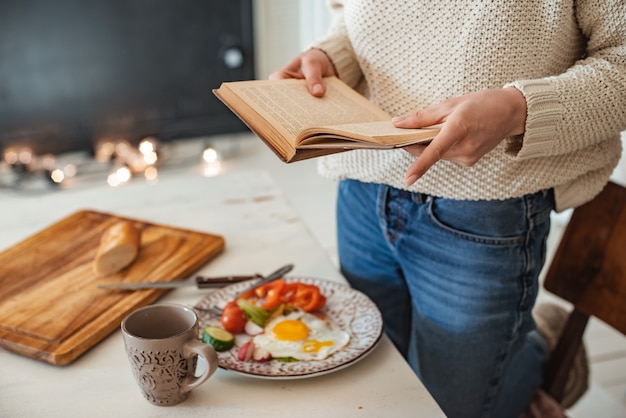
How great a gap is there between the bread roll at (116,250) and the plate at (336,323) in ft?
0.58

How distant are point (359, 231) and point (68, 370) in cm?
48

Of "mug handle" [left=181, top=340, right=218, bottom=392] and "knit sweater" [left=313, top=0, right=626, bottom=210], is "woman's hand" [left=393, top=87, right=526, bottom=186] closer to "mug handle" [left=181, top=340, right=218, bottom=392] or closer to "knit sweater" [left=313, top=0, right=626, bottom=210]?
"knit sweater" [left=313, top=0, right=626, bottom=210]

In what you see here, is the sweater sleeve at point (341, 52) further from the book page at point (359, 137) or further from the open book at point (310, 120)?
the book page at point (359, 137)

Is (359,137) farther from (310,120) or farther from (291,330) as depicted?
(291,330)

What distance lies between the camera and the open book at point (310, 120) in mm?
715

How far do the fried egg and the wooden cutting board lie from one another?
0.20 metres

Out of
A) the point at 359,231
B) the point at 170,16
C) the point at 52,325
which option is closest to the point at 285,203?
the point at 359,231

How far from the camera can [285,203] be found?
1.28 m

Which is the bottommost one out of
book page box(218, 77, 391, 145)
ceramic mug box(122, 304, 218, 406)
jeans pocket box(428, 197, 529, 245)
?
ceramic mug box(122, 304, 218, 406)

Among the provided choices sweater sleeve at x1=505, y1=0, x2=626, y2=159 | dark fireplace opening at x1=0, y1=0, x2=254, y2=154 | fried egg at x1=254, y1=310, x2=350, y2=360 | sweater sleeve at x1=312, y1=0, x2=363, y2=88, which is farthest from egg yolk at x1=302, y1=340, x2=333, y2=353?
dark fireplace opening at x1=0, y1=0, x2=254, y2=154

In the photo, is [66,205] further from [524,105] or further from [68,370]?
[524,105]

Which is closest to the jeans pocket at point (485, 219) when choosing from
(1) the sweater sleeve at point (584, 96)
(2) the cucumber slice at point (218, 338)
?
(1) the sweater sleeve at point (584, 96)

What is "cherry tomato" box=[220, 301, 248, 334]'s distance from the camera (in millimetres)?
826

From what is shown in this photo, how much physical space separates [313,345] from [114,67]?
2205 mm
